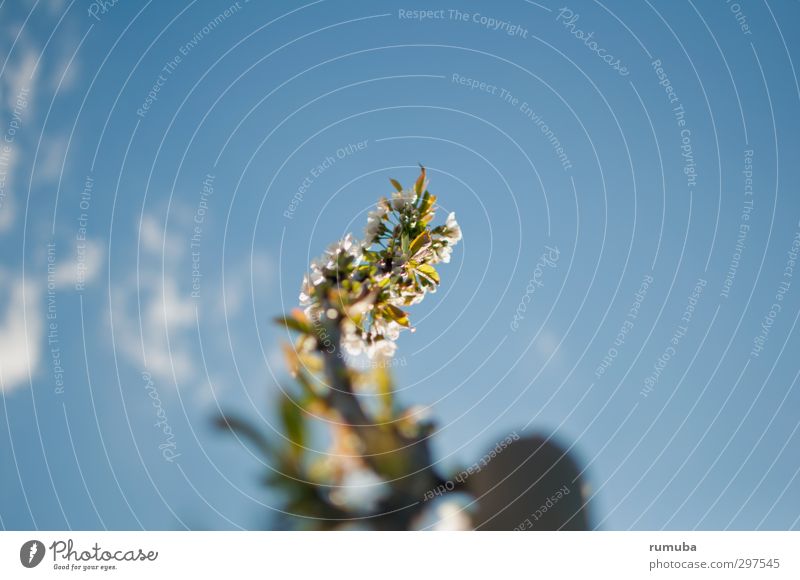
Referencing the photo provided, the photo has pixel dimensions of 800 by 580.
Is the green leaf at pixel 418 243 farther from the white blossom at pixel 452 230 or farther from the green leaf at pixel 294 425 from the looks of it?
the green leaf at pixel 294 425

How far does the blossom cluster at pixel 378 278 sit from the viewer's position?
1892 millimetres

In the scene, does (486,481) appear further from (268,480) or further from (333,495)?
(268,480)

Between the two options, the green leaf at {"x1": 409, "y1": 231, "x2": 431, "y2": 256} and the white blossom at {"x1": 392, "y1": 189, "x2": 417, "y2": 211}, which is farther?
the white blossom at {"x1": 392, "y1": 189, "x2": 417, "y2": 211}

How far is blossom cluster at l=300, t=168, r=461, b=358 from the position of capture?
6.21ft

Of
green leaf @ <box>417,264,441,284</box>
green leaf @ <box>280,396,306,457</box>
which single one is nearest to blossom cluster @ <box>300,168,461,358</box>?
green leaf @ <box>417,264,441,284</box>

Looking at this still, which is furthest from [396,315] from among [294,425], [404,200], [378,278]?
[294,425]

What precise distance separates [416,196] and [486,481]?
3.58 feet

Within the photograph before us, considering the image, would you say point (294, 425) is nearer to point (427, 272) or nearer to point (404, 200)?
point (427, 272)

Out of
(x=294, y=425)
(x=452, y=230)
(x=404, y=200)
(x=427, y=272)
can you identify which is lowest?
(x=294, y=425)

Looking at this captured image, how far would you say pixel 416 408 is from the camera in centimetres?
240

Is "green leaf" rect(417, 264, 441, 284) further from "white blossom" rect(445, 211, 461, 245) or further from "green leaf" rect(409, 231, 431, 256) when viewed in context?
"white blossom" rect(445, 211, 461, 245)

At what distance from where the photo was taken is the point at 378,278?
200cm

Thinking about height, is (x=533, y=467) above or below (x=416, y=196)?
below
